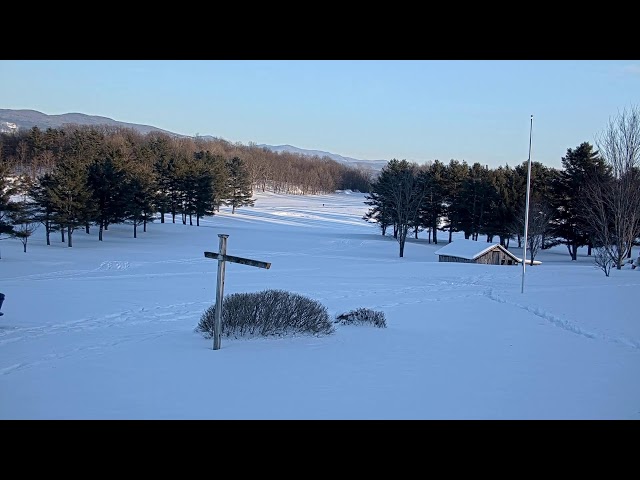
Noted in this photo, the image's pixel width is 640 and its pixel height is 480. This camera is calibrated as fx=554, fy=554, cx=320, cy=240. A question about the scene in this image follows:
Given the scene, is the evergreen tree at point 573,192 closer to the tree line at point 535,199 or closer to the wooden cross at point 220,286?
the tree line at point 535,199

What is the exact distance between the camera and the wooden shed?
138 ft

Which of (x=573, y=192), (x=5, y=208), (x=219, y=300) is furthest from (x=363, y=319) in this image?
(x=573, y=192)

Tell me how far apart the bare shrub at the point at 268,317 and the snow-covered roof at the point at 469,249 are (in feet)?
103

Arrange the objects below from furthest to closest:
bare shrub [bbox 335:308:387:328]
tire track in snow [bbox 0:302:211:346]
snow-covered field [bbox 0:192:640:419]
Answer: bare shrub [bbox 335:308:387:328] < tire track in snow [bbox 0:302:211:346] < snow-covered field [bbox 0:192:640:419]

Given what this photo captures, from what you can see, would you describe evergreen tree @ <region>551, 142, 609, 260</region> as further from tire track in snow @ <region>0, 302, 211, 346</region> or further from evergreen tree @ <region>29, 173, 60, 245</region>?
evergreen tree @ <region>29, 173, 60, 245</region>

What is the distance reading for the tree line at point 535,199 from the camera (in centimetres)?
3494

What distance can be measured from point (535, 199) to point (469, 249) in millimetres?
14421

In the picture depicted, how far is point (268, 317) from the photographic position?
1180cm

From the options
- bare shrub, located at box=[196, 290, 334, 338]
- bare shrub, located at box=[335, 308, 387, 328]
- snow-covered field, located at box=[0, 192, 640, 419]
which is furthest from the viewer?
bare shrub, located at box=[335, 308, 387, 328]

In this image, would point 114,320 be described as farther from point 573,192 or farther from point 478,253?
point 573,192

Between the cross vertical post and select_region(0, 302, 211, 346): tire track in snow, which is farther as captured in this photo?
select_region(0, 302, 211, 346): tire track in snow

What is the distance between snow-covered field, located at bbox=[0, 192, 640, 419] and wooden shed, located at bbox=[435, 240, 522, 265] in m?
11.9

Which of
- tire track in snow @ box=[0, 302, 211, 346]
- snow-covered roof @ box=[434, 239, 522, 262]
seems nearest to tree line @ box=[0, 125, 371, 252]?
tire track in snow @ box=[0, 302, 211, 346]
